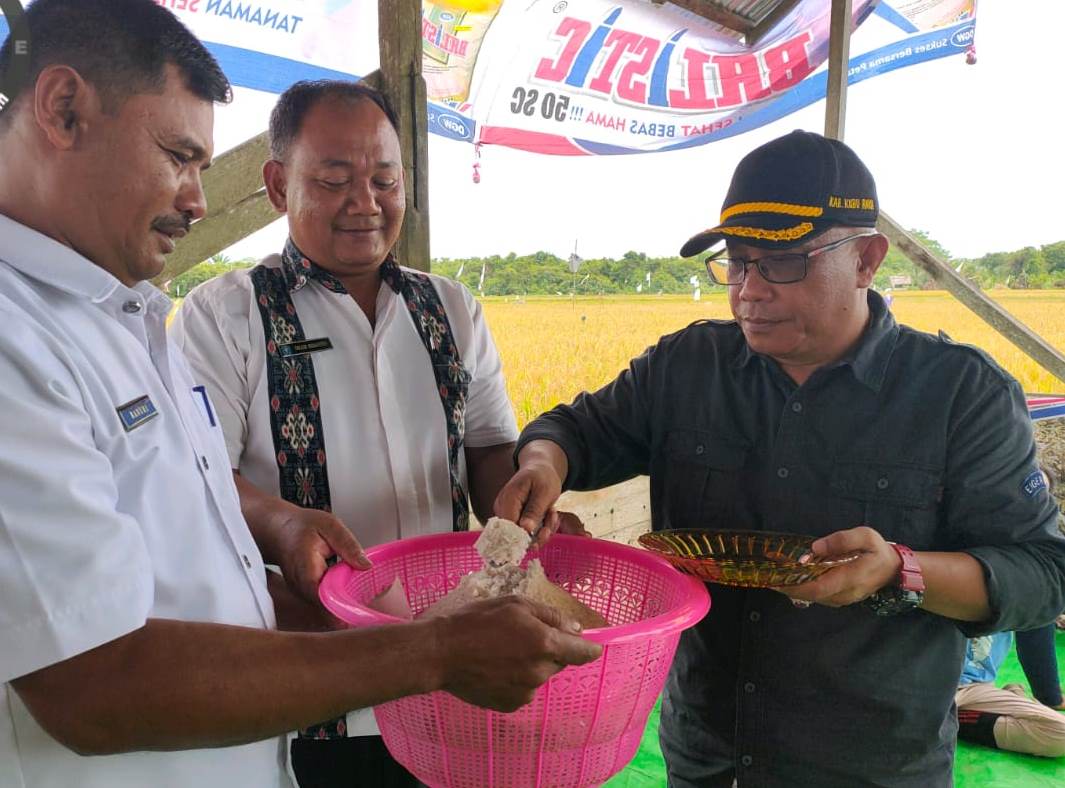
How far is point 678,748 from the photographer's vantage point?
6.15 ft

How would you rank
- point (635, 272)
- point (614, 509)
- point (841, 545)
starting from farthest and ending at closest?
point (635, 272) < point (614, 509) < point (841, 545)

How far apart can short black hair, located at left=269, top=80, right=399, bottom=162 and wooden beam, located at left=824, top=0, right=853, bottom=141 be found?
3.22 meters

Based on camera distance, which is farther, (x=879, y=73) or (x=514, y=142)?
(x=879, y=73)

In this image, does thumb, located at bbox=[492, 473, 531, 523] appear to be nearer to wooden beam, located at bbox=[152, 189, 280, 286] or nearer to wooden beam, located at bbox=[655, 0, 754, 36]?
wooden beam, located at bbox=[152, 189, 280, 286]

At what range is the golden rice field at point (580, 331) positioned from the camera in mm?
3977

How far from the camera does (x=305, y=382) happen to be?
6.14ft

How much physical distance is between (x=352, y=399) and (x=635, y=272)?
295cm

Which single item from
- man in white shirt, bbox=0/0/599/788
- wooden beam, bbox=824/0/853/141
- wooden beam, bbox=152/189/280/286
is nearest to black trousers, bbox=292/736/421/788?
man in white shirt, bbox=0/0/599/788

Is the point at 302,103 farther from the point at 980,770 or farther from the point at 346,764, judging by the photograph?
the point at 980,770

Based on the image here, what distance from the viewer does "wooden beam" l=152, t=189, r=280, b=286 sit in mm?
2383

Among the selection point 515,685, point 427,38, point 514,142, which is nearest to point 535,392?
point 514,142

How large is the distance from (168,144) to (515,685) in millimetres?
1017

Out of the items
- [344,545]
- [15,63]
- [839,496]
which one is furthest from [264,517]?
[839,496]

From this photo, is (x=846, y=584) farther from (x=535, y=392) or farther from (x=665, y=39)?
(x=665, y=39)
